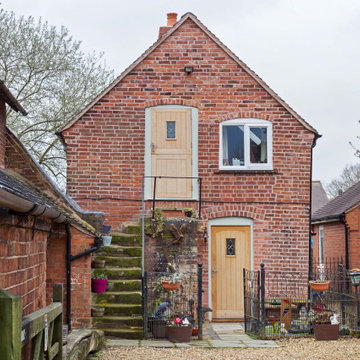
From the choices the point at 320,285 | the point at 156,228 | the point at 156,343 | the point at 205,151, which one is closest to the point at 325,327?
Answer: the point at 320,285

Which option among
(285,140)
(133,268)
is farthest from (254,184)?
A: (133,268)

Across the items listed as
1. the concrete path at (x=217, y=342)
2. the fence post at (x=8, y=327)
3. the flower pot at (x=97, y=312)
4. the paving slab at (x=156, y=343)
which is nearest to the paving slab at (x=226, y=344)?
the concrete path at (x=217, y=342)

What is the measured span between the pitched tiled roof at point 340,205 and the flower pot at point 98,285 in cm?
1089

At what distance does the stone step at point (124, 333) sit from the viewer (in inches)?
489

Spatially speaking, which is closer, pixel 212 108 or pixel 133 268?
pixel 133 268

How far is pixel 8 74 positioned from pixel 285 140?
1191cm

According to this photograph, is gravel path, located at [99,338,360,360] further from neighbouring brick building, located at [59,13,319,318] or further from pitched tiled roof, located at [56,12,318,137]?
pitched tiled roof, located at [56,12,318,137]

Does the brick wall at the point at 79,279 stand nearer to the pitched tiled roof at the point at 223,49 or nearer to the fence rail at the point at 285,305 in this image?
the fence rail at the point at 285,305

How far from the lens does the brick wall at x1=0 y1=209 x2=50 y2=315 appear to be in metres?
5.88

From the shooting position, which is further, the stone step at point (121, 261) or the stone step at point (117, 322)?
the stone step at point (121, 261)

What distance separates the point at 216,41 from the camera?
53.1ft

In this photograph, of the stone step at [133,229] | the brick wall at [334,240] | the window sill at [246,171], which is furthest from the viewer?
the brick wall at [334,240]

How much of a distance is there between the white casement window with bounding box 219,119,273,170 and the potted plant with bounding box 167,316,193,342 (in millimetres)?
4808

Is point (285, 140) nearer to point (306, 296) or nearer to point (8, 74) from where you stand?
point (306, 296)
